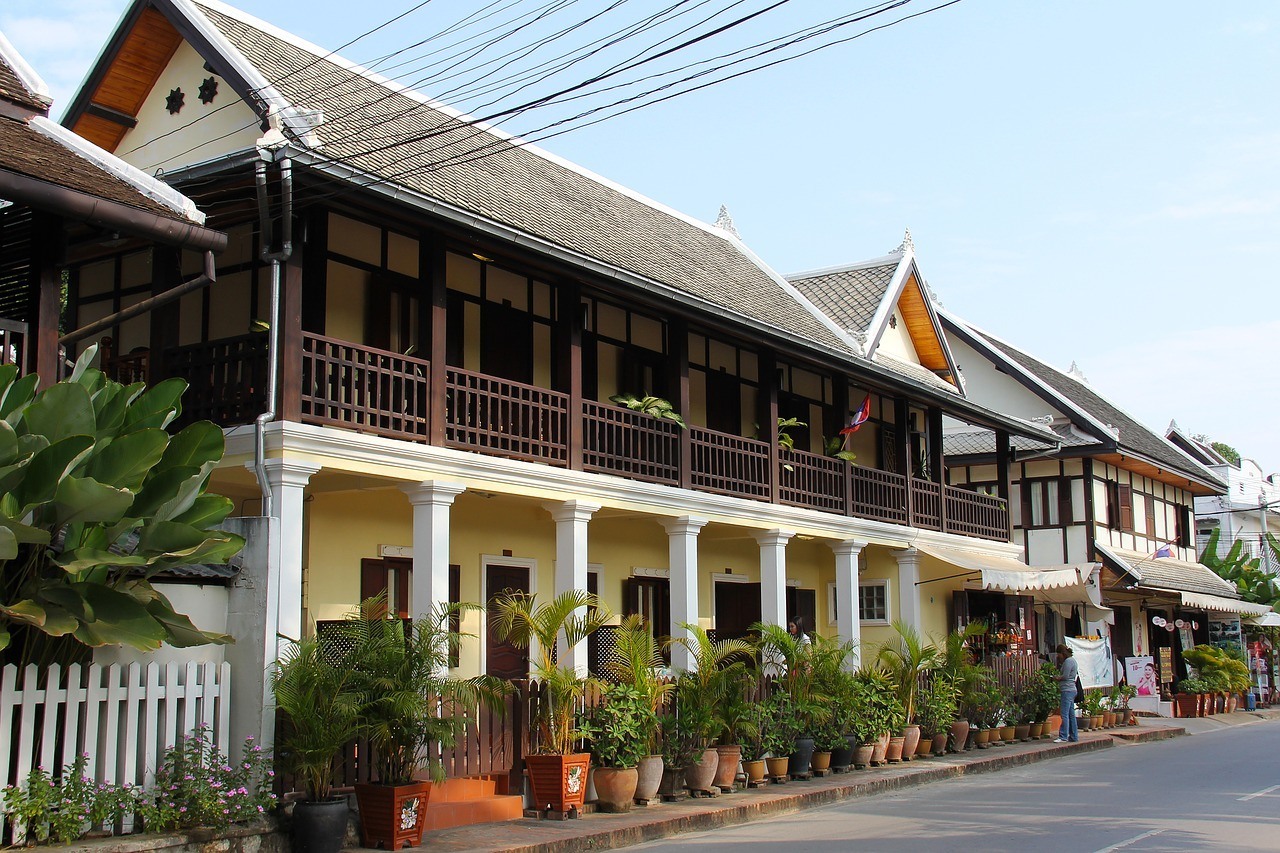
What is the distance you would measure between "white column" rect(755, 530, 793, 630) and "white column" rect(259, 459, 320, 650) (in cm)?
873

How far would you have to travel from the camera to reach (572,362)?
15828 mm

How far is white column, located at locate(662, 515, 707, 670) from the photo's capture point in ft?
57.0

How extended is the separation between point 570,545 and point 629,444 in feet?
6.80

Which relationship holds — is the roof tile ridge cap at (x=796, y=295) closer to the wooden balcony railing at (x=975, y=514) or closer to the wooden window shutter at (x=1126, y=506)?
the wooden balcony railing at (x=975, y=514)

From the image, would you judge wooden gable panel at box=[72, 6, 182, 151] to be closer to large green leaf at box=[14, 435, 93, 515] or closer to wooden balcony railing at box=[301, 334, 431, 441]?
wooden balcony railing at box=[301, 334, 431, 441]

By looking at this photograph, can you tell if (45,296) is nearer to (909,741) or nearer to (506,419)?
(506,419)

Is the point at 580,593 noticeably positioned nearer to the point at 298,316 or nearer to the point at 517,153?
the point at 298,316

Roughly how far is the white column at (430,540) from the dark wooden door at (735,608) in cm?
934

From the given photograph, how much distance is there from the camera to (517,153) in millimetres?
20328

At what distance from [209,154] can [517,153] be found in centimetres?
663

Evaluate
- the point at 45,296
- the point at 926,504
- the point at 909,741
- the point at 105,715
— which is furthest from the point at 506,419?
the point at 926,504

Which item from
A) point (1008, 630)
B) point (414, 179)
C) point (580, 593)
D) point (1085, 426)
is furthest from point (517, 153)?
point (1085, 426)

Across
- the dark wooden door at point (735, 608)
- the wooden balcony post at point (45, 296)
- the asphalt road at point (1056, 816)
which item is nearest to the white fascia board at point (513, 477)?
the wooden balcony post at point (45, 296)

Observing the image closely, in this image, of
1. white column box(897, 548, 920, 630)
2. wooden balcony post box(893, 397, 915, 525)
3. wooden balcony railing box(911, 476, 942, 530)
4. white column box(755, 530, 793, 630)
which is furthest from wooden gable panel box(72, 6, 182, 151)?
white column box(897, 548, 920, 630)
